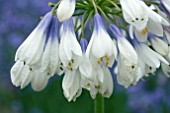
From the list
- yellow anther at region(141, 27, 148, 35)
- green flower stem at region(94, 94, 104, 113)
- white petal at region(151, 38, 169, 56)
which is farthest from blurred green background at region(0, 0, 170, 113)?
yellow anther at region(141, 27, 148, 35)

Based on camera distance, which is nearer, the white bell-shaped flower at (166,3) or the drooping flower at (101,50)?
the drooping flower at (101,50)

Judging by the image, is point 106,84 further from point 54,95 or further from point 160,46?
point 54,95

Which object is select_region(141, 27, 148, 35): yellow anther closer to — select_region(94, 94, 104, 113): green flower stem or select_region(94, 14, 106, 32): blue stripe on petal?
select_region(94, 14, 106, 32): blue stripe on petal

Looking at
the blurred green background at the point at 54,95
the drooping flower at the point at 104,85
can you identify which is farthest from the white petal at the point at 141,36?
the blurred green background at the point at 54,95

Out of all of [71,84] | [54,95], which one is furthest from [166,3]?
[54,95]

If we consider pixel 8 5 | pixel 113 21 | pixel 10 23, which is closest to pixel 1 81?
pixel 10 23

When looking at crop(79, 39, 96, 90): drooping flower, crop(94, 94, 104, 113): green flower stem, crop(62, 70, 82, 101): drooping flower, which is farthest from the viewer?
crop(94, 94, 104, 113): green flower stem

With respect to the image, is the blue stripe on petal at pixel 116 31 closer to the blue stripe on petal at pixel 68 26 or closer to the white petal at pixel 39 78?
the blue stripe on petal at pixel 68 26
